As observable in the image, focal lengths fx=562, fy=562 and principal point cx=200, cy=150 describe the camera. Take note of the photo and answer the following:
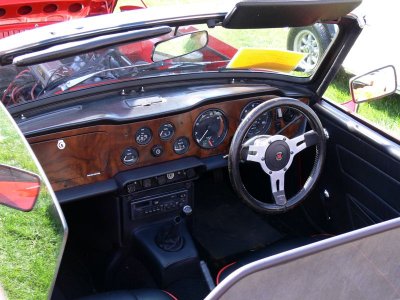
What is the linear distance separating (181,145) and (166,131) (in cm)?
14

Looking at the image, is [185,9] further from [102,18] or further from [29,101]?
[29,101]

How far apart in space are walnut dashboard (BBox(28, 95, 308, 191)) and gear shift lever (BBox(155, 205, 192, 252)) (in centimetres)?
37

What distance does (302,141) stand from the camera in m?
2.93

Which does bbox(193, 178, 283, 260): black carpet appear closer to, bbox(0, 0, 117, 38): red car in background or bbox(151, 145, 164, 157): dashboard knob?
bbox(151, 145, 164, 157): dashboard knob

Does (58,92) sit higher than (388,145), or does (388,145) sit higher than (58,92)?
(58,92)

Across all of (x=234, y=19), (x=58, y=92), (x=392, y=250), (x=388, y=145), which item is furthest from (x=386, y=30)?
(x=392, y=250)

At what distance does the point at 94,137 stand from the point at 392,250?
1568mm

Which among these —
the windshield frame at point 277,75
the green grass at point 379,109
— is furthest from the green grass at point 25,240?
the green grass at point 379,109

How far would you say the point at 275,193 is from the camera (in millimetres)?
2949

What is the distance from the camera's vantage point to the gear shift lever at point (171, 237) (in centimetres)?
304

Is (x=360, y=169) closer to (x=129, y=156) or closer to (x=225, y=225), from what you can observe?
(x=225, y=225)

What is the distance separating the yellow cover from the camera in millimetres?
2965

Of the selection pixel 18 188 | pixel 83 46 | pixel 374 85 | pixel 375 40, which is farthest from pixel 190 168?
pixel 375 40

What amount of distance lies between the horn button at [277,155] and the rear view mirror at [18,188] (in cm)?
139
